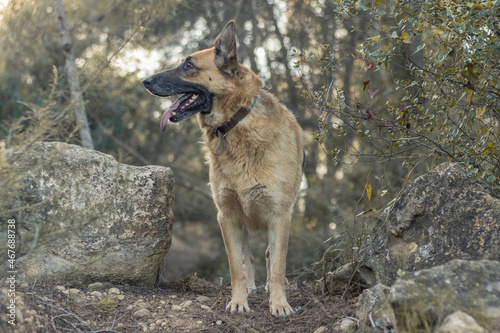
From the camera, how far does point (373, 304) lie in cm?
309

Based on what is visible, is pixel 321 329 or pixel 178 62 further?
pixel 178 62

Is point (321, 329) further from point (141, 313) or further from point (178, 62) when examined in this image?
point (178, 62)

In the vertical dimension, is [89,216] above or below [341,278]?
above

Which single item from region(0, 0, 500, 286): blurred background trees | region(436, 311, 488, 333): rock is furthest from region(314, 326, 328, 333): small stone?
region(0, 0, 500, 286): blurred background trees

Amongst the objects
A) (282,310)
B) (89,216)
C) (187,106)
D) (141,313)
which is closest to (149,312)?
(141,313)

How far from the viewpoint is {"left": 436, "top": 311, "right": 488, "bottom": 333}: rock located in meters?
2.30

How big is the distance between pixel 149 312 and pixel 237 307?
73cm

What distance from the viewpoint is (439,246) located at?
11.6 ft

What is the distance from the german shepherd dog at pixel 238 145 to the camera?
165 inches

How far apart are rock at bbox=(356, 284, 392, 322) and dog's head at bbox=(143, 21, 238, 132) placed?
2.12m

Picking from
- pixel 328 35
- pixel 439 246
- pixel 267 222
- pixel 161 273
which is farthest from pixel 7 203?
pixel 328 35

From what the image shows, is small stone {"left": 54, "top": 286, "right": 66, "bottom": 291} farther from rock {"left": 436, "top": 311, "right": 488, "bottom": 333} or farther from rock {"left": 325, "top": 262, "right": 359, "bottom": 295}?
rock {"left": 436, "top": 311, "right": 488, "bottom": 333}

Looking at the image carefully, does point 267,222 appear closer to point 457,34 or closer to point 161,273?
point 161,273

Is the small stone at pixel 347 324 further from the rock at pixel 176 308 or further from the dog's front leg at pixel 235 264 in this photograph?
the rock at pixel 176 308
